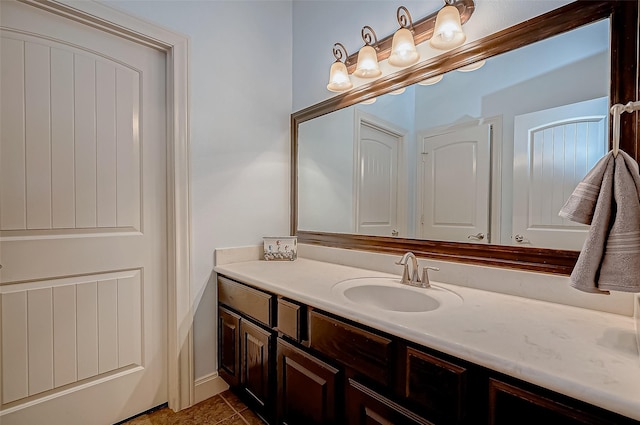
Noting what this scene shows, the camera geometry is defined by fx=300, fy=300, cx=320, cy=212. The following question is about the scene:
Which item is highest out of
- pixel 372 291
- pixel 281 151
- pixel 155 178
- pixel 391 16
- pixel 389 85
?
Result: pixel 391 16

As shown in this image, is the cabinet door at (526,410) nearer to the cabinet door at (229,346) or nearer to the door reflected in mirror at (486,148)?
the door reflected in mirror at (486,148)

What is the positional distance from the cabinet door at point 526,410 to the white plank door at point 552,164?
624mm

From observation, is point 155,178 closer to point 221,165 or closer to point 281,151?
point 221,165

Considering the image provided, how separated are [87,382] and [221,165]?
1.27m

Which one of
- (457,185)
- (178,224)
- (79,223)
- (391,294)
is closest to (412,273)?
(391,294)

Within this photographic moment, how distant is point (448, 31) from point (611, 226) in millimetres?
953

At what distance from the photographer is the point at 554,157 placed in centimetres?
107

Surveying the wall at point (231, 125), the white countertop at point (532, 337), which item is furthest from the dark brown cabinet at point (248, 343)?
the white countertop at point (532, 337)

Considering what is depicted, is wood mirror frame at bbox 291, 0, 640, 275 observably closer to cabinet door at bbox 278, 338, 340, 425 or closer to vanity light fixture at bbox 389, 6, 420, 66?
vanity light fixture at bbox 389, 6, 420, 66

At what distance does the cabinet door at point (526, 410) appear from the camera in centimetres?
59

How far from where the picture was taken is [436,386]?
0.79m

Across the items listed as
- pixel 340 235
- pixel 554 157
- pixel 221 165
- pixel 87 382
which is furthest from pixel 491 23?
pixel 87 382

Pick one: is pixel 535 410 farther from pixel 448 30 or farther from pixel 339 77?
pixel 339 77

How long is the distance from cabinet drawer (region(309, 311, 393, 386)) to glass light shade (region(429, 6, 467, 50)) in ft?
3.95
